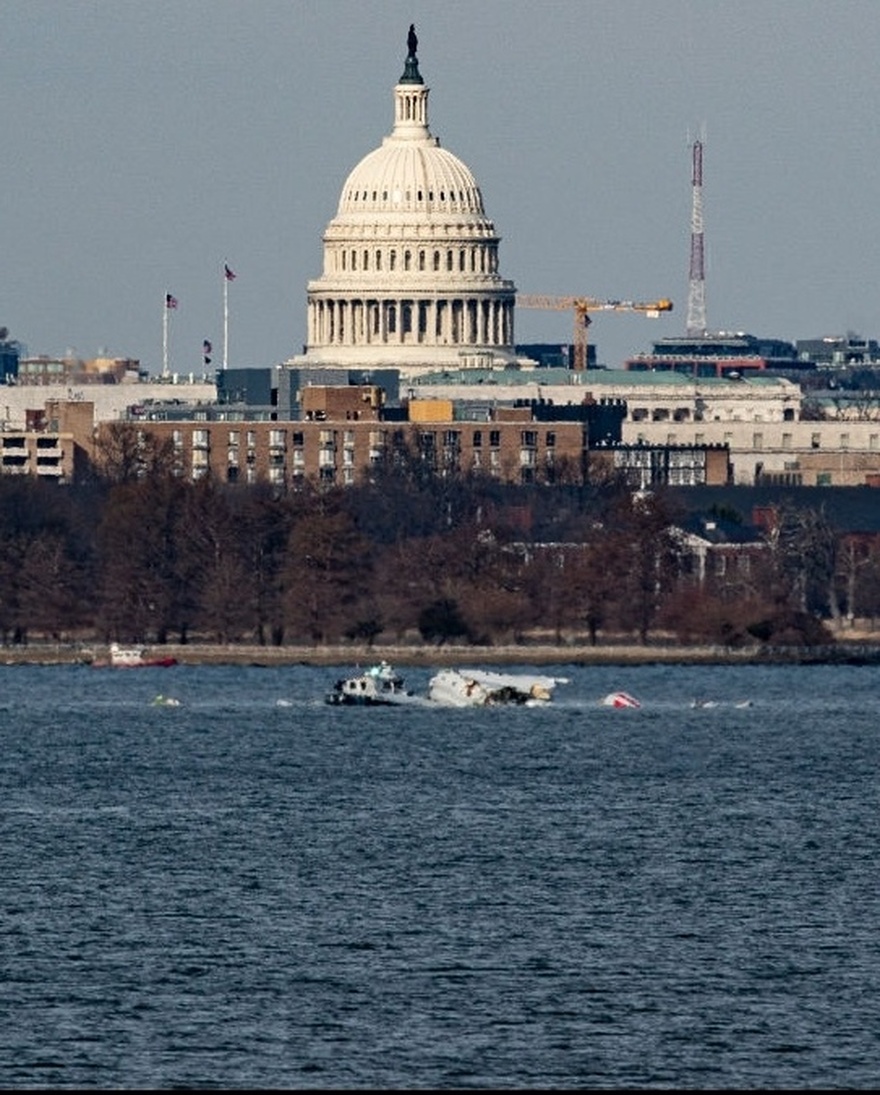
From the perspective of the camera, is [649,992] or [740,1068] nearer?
[740,1068]

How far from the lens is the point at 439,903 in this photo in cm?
7762

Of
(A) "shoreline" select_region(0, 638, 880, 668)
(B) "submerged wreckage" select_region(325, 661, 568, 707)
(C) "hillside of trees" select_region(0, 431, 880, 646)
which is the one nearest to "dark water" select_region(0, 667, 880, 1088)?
(B) "submerged wreckage" select_region(325, 661, 568, 707)

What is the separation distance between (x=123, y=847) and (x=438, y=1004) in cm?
1848

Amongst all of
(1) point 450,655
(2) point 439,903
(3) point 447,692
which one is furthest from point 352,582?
(2) point 439,903

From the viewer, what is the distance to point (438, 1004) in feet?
222

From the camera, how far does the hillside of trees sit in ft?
511

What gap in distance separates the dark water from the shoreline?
30.8m

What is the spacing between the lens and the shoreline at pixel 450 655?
149250 mm

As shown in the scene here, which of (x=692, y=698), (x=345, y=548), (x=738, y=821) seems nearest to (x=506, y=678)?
(x=692, y=698)

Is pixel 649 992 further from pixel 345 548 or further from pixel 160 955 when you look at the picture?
pixel 345 548

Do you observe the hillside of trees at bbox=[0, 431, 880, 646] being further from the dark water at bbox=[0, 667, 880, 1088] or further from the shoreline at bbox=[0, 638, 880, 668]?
the dark water at bbox=[0, 667, 880, 1088]

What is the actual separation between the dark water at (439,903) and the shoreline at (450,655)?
3077cm

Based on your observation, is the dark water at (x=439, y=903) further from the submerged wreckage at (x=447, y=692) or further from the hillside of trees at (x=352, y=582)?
the hillside of trees at (x=352, y=582)

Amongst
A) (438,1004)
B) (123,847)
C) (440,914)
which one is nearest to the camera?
(438,1004)
